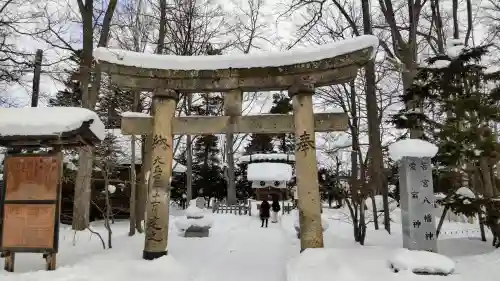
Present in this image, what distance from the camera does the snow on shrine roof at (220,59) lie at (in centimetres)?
882

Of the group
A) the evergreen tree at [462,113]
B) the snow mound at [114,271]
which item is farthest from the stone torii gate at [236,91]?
the evergreen tree at [462,113]

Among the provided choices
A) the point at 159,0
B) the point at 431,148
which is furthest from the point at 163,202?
the point at 159,0

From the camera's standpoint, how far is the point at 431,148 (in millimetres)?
7863

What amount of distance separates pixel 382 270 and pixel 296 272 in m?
1.55

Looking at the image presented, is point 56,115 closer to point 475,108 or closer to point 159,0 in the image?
point 475,108

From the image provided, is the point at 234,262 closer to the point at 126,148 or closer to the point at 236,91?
the point at 236,91

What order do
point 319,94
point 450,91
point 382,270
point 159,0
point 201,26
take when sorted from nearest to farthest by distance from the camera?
point 382,270, point 450,91, point 159,0, point 201,26, point 319,94

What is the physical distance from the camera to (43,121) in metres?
7.82

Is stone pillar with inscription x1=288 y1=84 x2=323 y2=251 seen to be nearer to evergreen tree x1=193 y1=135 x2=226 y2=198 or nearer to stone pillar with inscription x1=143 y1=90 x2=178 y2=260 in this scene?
stone pillar with inscription x1=143 y1=90 x2=178 y2=260

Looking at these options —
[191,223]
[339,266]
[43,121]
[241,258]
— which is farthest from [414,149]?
[191,223]

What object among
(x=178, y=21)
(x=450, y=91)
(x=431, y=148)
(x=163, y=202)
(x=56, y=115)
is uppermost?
(x=178, y=21)

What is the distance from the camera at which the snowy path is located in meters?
8.24

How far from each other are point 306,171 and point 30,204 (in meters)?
5.91

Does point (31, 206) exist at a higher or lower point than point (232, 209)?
higher
